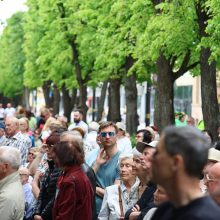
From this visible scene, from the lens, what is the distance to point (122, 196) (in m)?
8.66

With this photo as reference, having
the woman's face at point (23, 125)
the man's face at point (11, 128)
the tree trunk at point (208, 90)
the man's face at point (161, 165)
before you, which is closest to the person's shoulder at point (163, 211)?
the man's face at point (161, 165)

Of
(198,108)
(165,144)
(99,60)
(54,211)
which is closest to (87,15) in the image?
(99,60)

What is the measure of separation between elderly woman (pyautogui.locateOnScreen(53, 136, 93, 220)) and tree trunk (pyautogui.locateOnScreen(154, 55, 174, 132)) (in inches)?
669

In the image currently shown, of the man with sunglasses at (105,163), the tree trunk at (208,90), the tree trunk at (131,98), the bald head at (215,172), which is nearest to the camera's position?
the bald head at (215,172)

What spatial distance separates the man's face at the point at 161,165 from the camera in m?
3.92

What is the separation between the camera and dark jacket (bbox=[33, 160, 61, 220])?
864 centimetres

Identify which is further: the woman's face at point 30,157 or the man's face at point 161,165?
the woman's face at point 30,157

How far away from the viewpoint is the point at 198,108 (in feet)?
224

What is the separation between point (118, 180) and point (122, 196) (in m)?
1.08

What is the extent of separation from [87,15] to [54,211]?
24.0 metres

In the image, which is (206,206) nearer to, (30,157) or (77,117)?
(30,157)

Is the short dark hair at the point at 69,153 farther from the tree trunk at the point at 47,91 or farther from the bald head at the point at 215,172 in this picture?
the tree trunk at the point at 47,91

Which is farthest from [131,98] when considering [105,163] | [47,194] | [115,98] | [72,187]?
[72,187]

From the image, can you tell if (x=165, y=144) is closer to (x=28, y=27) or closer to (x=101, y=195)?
(x=101, y=195)
